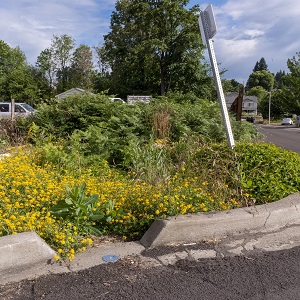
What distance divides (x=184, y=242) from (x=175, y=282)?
0.68 m

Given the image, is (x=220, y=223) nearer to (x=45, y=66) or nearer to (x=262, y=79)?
(x=45, y=66)

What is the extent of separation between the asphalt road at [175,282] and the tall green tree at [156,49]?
2688 cm

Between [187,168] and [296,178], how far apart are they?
4.71 ft

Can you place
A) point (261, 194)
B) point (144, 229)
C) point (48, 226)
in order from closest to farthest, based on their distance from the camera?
point (48, 226) → point (144, 229) → point (261, 194)

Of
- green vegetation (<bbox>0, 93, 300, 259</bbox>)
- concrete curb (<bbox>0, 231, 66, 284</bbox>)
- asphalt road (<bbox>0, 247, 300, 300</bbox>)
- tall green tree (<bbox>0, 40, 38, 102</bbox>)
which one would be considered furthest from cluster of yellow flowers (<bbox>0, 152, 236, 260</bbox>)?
tall green tree (<bbox>0, 40, 38, 102</bbox>)

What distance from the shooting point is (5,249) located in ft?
9.27

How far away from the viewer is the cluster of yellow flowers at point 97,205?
3.26 m

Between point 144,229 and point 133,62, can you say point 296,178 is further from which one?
point 133,62

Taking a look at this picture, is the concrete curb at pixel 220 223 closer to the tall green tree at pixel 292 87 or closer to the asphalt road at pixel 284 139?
the asphalt road at pixel 284 139

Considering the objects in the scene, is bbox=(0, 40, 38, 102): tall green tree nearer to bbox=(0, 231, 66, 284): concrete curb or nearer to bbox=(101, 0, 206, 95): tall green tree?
bbox=(101, 0, 206, 95): tall green tree

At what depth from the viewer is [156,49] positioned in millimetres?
31000

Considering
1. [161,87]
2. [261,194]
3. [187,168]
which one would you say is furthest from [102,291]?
[161,87]

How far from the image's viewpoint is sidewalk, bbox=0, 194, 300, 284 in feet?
9.54

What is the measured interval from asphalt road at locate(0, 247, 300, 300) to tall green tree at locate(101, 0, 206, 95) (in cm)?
2688
